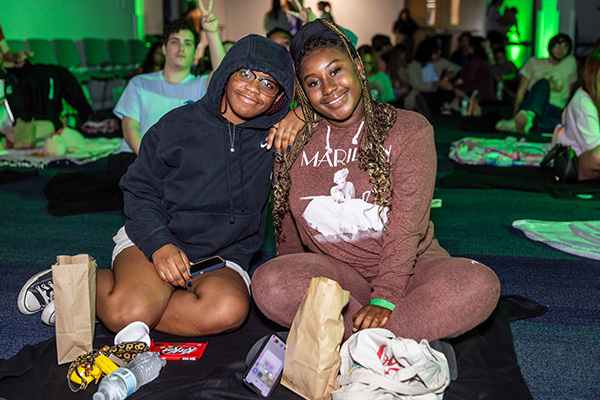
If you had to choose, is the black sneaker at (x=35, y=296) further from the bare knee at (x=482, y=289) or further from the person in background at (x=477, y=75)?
the person in background at (x=477, y=75)

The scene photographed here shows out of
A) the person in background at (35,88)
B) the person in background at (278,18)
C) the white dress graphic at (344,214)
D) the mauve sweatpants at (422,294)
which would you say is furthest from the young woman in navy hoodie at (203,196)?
the person in background at (278,18)

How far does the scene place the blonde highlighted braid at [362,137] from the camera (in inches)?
75.6

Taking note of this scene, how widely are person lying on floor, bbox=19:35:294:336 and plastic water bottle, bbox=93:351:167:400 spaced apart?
0.75ft

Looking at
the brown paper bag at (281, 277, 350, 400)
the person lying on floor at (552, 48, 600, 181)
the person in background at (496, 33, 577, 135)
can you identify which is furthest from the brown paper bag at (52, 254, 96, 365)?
the person in background at (496, 33, 577, 135)

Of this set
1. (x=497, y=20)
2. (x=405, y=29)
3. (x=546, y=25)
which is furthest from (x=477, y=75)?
(x=546, y=25)

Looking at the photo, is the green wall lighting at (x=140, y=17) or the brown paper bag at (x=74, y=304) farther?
the green wall lighting at (x=140, y=17)

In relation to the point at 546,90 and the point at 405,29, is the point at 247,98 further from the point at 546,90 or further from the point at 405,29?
the point at 405,29

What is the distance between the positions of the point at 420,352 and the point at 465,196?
2925mm

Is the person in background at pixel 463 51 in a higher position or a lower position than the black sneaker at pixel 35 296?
higher

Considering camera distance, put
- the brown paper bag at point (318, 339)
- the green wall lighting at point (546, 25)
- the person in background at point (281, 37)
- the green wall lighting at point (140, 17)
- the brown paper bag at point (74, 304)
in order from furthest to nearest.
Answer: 1. the green wall lighting at point (546, 25)
2. the green wall lighting at point (140, 17)
3. the person in background at point (281, 37)
4. the brown paper bag at point (74, 304)
5. the brown paper bag at point (318, 339)

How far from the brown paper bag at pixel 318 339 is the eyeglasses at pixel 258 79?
0.82m

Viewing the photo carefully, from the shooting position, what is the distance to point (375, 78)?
788 centimetres

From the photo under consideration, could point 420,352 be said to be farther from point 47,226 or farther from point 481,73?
point 481,73

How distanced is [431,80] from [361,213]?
845 centimetres
